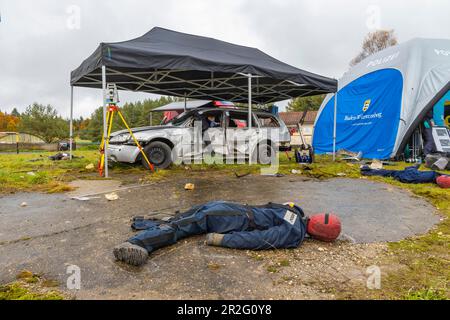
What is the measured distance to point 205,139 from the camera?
8.12 metres

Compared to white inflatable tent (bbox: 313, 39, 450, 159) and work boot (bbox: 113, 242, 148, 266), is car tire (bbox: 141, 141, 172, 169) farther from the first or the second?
white inflatable tent (bbox: 313, 39, 450, 159)

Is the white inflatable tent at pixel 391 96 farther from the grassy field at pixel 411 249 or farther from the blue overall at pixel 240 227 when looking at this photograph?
the blue overall at pixel 240 227

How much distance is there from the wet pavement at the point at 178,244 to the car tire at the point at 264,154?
2367 millimetres

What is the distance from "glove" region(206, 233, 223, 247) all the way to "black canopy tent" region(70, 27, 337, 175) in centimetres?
486

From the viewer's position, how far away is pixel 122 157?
7375 mm

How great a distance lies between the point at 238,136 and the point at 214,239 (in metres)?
5.86

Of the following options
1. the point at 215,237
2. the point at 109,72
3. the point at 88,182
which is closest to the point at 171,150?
the point at 88,182

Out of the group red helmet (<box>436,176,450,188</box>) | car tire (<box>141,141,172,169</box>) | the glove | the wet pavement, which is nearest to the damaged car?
car tire (<box>141,141,172,169</box>)

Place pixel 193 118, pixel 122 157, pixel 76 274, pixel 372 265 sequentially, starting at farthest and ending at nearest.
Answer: pixel 193 118
pixel 122 157
pixel 372 265
pixel 76 274

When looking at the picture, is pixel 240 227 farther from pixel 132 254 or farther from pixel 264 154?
pixel 264 154

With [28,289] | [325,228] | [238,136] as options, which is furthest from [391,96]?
[28,289]

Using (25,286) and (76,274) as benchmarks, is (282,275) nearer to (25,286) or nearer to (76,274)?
(76,274)
